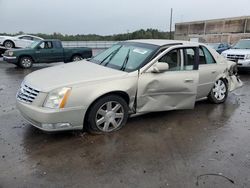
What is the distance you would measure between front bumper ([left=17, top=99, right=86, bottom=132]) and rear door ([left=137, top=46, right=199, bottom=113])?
1.16 meters

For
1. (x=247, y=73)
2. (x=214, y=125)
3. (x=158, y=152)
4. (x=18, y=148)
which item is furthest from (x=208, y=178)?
(x=247, y=73)

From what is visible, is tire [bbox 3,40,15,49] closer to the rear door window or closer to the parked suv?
the parked suv

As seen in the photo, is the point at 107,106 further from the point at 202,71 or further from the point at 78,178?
the point at 202,71

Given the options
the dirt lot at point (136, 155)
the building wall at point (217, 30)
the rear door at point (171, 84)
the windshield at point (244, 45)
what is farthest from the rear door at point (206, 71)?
the building wall at point (217, 30)

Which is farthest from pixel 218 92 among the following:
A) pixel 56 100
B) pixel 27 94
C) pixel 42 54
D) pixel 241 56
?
pixel 42 54

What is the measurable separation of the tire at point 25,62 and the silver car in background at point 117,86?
817 centimetres

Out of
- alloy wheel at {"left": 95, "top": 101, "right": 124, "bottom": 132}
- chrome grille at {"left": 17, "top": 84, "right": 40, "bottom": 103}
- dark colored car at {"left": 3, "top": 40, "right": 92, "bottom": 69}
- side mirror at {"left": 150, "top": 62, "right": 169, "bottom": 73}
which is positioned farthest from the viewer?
dark colored car at {"left": 3, "top": 40, "right": 92, "bottom": 69}

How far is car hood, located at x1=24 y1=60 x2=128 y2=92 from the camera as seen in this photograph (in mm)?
3594

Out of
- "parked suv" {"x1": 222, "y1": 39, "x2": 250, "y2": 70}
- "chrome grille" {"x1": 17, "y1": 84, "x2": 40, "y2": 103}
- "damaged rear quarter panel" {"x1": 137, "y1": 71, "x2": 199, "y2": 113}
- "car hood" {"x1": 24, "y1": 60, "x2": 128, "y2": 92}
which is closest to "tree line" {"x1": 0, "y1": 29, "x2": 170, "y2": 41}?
"parked suv" {"x1": 222, "y1": 39, "x2": 250, "y2": 70}

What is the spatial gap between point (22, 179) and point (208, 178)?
7.50ft

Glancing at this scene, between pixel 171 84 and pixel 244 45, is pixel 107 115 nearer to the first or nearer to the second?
pixel 171 84

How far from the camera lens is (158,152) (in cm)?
349

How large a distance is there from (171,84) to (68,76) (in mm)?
1890

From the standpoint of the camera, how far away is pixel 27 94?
12.1ft
